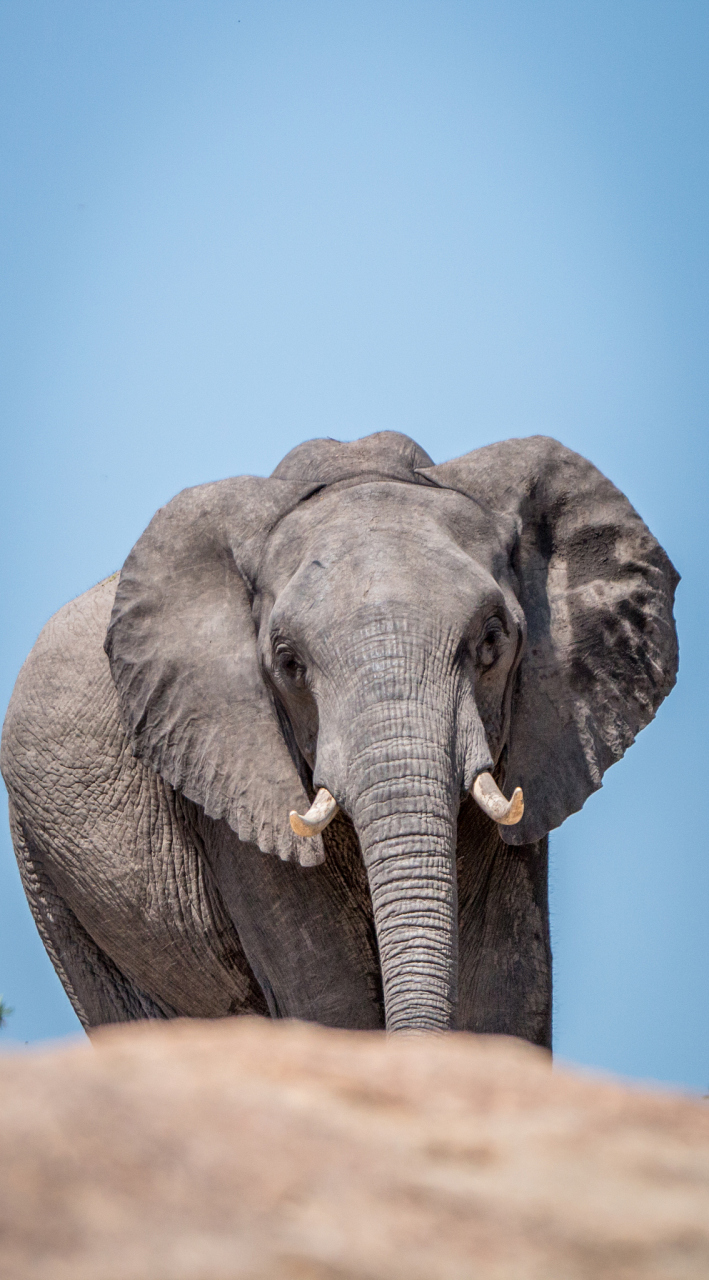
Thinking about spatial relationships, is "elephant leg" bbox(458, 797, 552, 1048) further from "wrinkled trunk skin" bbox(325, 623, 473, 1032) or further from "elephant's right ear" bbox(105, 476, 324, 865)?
"wrinkled trunk skin" bbox(325, 623, 473, 1032)

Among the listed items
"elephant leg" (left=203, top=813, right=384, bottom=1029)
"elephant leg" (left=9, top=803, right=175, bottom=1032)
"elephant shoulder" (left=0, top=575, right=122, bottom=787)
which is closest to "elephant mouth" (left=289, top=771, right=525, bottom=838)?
"elephant leg" (left=203, top=813, right=384, bottom=1029)

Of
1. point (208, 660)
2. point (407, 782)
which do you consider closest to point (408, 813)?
point (407, 782)

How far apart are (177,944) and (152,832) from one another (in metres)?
0.42

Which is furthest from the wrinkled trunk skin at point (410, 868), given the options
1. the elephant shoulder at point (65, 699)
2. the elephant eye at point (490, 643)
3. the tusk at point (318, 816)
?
the elephant shoulder at point (65, 699)

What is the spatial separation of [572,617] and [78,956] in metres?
2.57

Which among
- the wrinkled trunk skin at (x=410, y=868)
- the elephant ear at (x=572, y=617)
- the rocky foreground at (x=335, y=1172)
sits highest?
the elephant ear at (x=572, y=617)

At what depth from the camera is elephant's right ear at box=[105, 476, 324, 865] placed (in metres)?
4.55

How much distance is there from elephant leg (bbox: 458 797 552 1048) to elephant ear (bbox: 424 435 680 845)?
33cm

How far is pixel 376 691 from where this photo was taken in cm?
401

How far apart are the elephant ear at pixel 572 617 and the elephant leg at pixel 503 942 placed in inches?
12.9

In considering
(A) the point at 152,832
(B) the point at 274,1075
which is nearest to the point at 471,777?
(A) the point at 152,832

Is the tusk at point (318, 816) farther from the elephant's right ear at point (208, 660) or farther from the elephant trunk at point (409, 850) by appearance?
the elephant's right ear at point (208, 660)

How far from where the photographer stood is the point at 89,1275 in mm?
1231

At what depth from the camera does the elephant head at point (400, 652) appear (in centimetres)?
392
